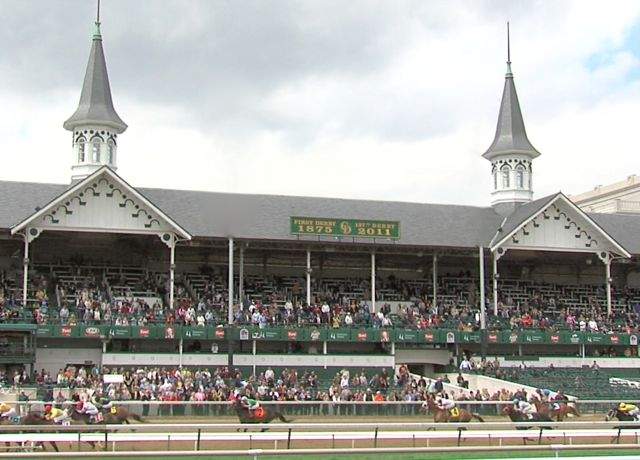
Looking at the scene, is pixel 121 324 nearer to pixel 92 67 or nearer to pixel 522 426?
pixel 92 67

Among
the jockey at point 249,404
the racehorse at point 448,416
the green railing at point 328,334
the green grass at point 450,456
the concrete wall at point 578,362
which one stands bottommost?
the green grass at point 450,456

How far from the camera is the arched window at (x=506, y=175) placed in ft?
180

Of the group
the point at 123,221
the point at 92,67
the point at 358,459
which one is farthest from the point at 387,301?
the point at 358,459

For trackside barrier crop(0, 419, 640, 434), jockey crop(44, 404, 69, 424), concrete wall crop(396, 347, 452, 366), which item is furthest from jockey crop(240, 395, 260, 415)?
concrete wall crop(396, 347, 452, 366)

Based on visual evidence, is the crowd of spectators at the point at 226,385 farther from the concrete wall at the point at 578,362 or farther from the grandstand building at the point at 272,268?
the concrete wall at the point at 578,362

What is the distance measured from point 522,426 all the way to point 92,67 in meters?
34.0

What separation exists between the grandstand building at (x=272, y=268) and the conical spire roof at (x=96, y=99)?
0.08 metres

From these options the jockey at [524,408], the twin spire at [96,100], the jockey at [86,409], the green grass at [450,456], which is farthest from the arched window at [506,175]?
the jockey at [86,409]

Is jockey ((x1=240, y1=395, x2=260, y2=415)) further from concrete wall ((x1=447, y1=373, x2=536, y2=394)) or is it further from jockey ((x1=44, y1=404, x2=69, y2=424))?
concrete wall ((x1=447, y1=373, x2=536, y2=394))

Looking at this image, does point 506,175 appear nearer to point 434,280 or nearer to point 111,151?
point 434,280

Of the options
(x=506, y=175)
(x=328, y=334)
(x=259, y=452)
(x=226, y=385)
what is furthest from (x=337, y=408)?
(x=506, y=175)

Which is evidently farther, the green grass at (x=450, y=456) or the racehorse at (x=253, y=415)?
the racehorse at (x=253, y=415)

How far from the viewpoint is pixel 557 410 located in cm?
2808

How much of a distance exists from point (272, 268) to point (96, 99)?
1193 cm
